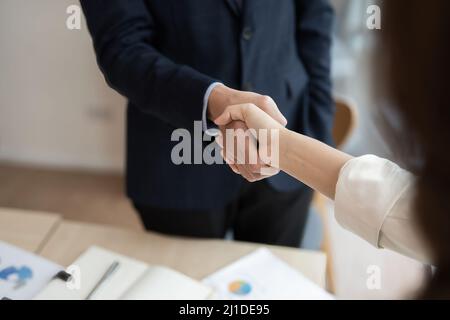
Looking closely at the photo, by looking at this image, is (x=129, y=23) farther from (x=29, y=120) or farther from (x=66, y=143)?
(x=66, y=143)

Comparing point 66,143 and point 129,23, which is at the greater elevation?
point 129,23

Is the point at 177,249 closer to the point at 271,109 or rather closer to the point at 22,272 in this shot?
the point at 22,272

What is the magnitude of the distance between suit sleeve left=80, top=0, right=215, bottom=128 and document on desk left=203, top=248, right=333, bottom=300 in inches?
10.9

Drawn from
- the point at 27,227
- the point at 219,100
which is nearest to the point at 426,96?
the point at 219,100

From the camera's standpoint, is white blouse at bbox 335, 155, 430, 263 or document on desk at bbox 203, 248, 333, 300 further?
document on desk at bbox 203, 248, 333, 300

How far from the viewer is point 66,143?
101 cm

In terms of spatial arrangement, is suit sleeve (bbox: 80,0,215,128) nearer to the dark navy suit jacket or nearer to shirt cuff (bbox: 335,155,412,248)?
the dark navy suit jacket

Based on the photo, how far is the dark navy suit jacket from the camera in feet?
1.87

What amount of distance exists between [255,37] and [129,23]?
14cm

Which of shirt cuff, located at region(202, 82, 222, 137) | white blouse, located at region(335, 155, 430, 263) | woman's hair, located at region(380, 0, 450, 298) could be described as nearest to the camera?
woman's hair, located at region(380, 0, 450, 298)

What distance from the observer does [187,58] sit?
0.62 meters

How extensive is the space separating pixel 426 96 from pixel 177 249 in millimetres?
579

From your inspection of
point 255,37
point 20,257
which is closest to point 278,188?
point 255,37

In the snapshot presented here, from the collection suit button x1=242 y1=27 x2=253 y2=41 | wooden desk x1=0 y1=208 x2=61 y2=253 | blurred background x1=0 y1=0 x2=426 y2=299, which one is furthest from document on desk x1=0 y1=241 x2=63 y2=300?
suit button x1=242 y1=27 x2=253 y2=41
